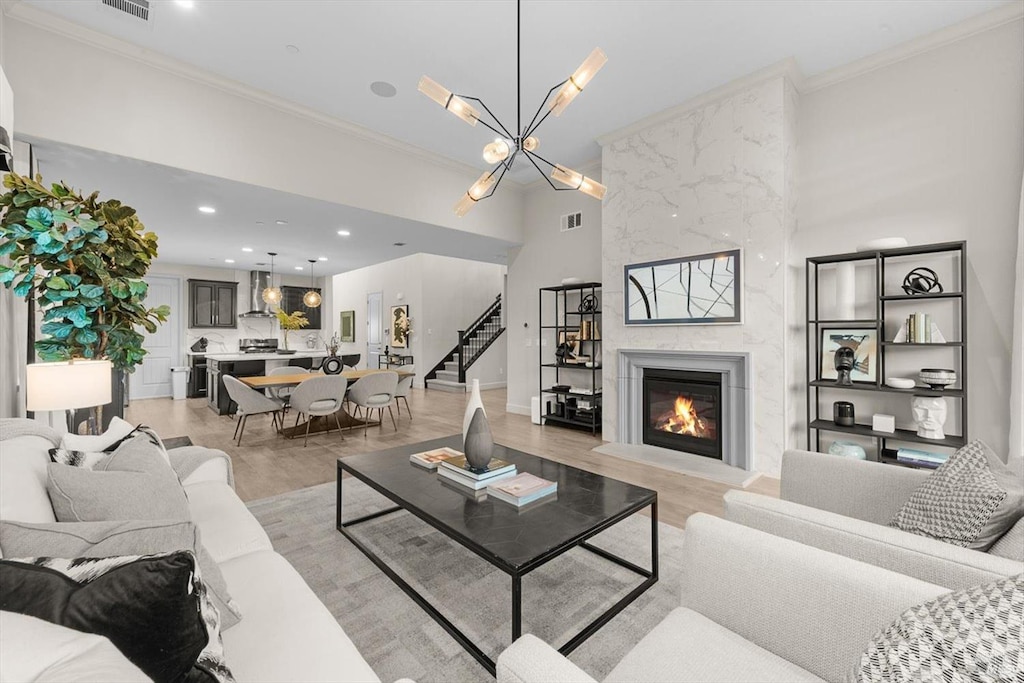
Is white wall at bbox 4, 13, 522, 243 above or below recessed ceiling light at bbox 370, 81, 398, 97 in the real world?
below

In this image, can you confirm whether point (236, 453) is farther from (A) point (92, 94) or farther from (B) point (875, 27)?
(B) point (875, 27)

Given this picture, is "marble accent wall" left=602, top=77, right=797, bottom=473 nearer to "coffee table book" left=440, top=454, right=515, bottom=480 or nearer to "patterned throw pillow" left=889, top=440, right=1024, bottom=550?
"patterned throw pillow" left=889, top=440, right=1024, bottom=550

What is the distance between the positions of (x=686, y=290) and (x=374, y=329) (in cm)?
889

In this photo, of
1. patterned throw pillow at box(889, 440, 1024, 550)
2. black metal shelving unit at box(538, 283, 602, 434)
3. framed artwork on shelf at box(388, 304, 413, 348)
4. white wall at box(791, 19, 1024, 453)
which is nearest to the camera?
patterned throw pillow at box(889, 440, 1024, 550)

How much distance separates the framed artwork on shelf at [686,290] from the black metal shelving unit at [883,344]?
615mm

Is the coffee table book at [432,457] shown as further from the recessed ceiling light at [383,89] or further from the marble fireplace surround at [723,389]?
the recessed ceiling light at [383,89]

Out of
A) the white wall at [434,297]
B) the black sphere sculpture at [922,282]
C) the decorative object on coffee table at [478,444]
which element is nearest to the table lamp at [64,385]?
the decorative object on coffee table at [478,444]

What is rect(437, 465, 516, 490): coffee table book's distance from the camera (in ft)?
7.13

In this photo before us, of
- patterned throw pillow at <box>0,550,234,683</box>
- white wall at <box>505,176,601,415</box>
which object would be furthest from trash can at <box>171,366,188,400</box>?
patterned throw pillow at <box>0,550,234,683</box>

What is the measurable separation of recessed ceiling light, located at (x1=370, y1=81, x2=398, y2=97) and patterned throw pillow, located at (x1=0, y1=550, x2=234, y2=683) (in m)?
4.13

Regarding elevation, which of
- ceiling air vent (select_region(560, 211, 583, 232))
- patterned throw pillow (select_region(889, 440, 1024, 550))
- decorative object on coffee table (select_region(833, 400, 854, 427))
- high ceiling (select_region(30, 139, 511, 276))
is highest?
ceiling air vent (select_region(560, 211, 583, 232))

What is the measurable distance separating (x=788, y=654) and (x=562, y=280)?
5266 millimetres

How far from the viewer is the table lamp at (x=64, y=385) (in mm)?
2061

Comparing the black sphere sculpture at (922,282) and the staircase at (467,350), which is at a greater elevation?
the black sphere sculpture at (922,282)
